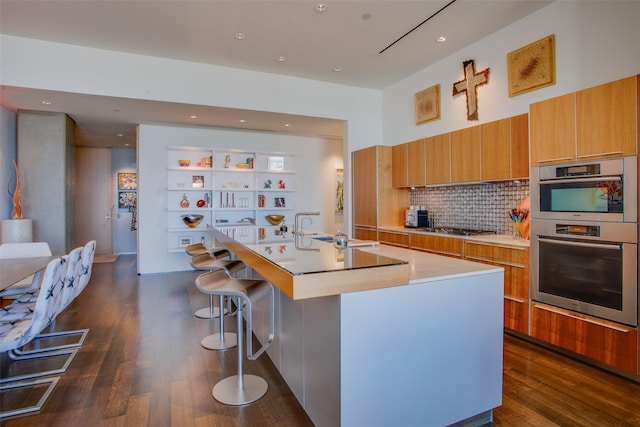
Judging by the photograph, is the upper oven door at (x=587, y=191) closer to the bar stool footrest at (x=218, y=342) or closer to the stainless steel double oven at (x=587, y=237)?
the stainless steel double oven at (x=587, y=237)

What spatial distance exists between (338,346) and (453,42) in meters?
4.16

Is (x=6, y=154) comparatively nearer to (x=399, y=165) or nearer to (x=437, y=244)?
(x=399, y=165)

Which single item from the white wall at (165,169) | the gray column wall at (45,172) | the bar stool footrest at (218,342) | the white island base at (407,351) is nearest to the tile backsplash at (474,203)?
the white island base at (407,351)

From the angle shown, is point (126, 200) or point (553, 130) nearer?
point (553, 130)

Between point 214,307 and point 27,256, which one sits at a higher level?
point 27,256

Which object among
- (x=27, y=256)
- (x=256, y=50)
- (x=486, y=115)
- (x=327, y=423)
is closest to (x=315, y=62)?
(x=256, y=50)

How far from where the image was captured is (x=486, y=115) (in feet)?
13.7

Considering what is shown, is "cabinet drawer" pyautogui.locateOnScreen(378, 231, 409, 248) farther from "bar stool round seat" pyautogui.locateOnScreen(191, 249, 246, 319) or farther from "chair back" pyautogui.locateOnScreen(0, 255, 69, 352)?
"chair back" pyautogui.locateOnScreen(0, 255, 69, 352)

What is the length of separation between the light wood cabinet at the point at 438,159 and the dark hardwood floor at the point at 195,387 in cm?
203

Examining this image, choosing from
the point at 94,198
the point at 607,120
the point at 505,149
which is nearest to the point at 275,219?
the point at 505,149

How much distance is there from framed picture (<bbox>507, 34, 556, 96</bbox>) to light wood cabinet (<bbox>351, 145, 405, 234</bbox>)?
1.96 metres

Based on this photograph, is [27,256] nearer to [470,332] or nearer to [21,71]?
[21,71]

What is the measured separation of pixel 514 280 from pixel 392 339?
2164 millimetres

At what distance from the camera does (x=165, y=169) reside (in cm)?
627
